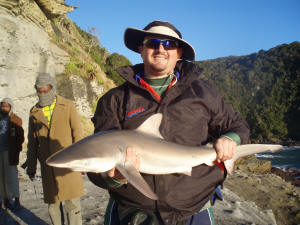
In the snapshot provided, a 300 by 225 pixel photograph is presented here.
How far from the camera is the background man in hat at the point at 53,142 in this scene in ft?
11.2

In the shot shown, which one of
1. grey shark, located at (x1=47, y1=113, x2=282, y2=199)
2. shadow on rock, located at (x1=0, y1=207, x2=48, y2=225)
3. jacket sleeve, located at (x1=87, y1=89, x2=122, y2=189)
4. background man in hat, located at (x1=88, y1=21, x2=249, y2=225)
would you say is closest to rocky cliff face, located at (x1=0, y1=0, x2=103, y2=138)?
shadow on rock, located at (x1=0, y1=207, x2=48, y2=225)

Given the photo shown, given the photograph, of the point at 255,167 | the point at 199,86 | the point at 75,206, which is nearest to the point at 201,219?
the point at 199,86

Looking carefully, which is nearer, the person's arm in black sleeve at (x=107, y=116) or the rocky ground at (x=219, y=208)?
the person's arm in black sleeve at (x=107, y=116)

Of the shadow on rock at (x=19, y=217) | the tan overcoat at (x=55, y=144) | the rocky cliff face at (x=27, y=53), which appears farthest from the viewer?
the rocky cliff face at (x=27, y=53)

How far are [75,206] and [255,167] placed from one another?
1642 centimetres

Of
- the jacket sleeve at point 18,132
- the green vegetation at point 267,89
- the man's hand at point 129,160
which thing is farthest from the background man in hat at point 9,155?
the green vegetation at point 267,89

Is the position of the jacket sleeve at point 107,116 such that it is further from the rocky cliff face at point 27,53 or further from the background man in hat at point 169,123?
the rocky cliff face at point 27,53

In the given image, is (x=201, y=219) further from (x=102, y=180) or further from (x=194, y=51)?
(x=194, y=51)

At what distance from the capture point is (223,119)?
205 centimetres

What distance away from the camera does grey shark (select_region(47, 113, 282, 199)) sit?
5.37 ft

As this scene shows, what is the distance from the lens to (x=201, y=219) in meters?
1.92

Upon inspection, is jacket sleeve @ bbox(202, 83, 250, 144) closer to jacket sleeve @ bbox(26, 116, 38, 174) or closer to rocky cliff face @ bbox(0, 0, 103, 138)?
jacket sleeve @ bbox(26, 116, 38, 174)

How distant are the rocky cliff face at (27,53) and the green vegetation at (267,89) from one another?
6793 centimetres

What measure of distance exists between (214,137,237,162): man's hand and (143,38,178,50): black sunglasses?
1.02 metres
